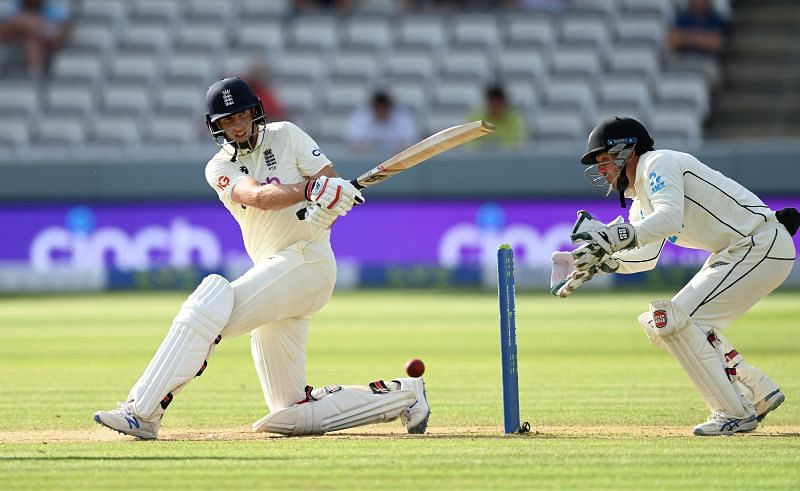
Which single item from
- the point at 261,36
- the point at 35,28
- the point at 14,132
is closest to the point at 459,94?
the point at 261,36

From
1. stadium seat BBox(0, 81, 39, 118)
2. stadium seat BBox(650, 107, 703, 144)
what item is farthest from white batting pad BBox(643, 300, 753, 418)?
stadium seat BBox(0, 81, 39, 118)

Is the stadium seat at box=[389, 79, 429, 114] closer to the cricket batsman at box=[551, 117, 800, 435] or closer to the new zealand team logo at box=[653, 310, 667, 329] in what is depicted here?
the cricket batsman at box=[551, 117, 800, 435]

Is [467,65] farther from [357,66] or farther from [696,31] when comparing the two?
[696,31]

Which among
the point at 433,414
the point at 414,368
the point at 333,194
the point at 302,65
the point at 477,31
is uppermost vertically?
the point at 477,31

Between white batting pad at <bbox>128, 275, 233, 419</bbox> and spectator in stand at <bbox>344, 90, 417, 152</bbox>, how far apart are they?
11.0 m

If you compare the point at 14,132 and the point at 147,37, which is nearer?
the point at 14,132

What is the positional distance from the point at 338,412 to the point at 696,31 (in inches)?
554

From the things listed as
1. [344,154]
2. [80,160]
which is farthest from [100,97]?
[344,154]

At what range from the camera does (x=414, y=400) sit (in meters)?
6.34

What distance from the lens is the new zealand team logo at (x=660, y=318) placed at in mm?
6039

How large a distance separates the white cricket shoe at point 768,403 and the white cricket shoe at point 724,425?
192 mm

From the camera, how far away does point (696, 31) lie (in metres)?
19.1

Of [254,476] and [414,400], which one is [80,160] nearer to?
[414,400]

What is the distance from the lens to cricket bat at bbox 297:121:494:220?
20.1 feet
